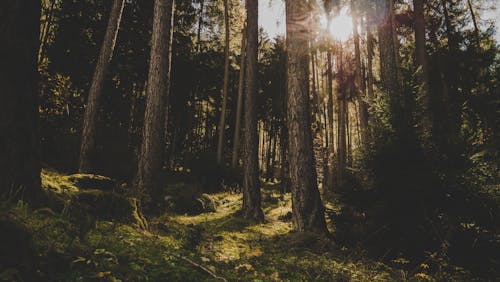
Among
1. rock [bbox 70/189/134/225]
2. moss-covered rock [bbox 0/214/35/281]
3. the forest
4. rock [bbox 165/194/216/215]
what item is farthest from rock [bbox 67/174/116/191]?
moss-covered rock [bbox 0/214/35/281]

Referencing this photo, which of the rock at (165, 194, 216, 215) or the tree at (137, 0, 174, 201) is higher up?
the tree at (137, 0, 174, 201)

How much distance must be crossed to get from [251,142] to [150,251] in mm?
6890

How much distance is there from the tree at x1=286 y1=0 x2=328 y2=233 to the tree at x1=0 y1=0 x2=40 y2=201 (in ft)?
17.3

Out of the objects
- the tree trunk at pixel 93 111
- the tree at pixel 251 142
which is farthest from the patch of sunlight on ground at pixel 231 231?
the tree trunk at pixel 93 111

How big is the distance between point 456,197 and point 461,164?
2.18ft

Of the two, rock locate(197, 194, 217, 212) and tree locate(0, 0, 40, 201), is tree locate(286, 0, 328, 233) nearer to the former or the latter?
rock locate(197, 194, 217, 212)

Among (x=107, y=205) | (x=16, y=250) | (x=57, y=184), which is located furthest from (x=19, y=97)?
(x=57, y=184)

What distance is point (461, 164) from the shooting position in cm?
545

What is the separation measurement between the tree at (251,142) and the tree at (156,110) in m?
3.20

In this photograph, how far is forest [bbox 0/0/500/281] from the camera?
112 inches

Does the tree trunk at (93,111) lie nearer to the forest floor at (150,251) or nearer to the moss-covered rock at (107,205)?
the forest floor at (150,251)

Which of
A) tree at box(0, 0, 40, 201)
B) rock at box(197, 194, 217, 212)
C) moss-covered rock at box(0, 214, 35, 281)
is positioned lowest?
rock at box(197, 194, 217, 212)

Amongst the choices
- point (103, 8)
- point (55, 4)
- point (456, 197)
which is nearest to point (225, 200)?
point (456, 197)

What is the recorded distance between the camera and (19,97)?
115 inches
